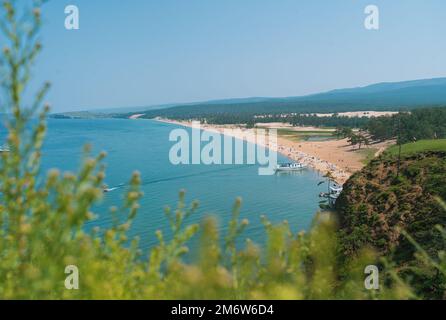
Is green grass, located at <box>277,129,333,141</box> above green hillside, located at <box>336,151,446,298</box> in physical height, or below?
above

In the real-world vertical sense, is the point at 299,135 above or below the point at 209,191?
above

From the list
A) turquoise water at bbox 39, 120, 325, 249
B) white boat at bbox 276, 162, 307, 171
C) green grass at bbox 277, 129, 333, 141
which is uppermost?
green grass at bbox 277, 129, 333, 141

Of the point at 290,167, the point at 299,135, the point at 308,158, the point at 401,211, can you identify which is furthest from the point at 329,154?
the point at 401,211

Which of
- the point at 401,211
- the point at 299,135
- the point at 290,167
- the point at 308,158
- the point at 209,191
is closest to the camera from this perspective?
the point at 401,211

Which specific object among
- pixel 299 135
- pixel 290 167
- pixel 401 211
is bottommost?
pixel 401 211

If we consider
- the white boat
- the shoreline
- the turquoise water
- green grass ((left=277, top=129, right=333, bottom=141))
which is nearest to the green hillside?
the turquoise water

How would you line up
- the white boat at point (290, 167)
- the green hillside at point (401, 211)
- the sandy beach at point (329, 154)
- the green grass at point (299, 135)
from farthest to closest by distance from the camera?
the green grass at point (299, 135) < the white boat at point (290, 167) < the sandy beach at point (329, 154) < the green hillside at point (401, 211)

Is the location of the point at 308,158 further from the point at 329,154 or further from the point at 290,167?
the point at 290,167

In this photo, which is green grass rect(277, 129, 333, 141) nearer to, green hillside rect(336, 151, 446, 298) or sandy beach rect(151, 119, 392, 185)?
sandy beach rect(151, 119, 392, 185)

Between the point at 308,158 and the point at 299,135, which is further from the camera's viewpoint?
the point at 299,135

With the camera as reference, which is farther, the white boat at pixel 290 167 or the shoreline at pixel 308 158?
the white boat at pixel 290 167

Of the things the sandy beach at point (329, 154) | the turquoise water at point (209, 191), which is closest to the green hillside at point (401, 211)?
the turquoise water at point (209, 191)

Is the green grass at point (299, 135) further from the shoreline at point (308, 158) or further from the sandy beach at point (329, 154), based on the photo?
the sandy beach at point (329, 154)
